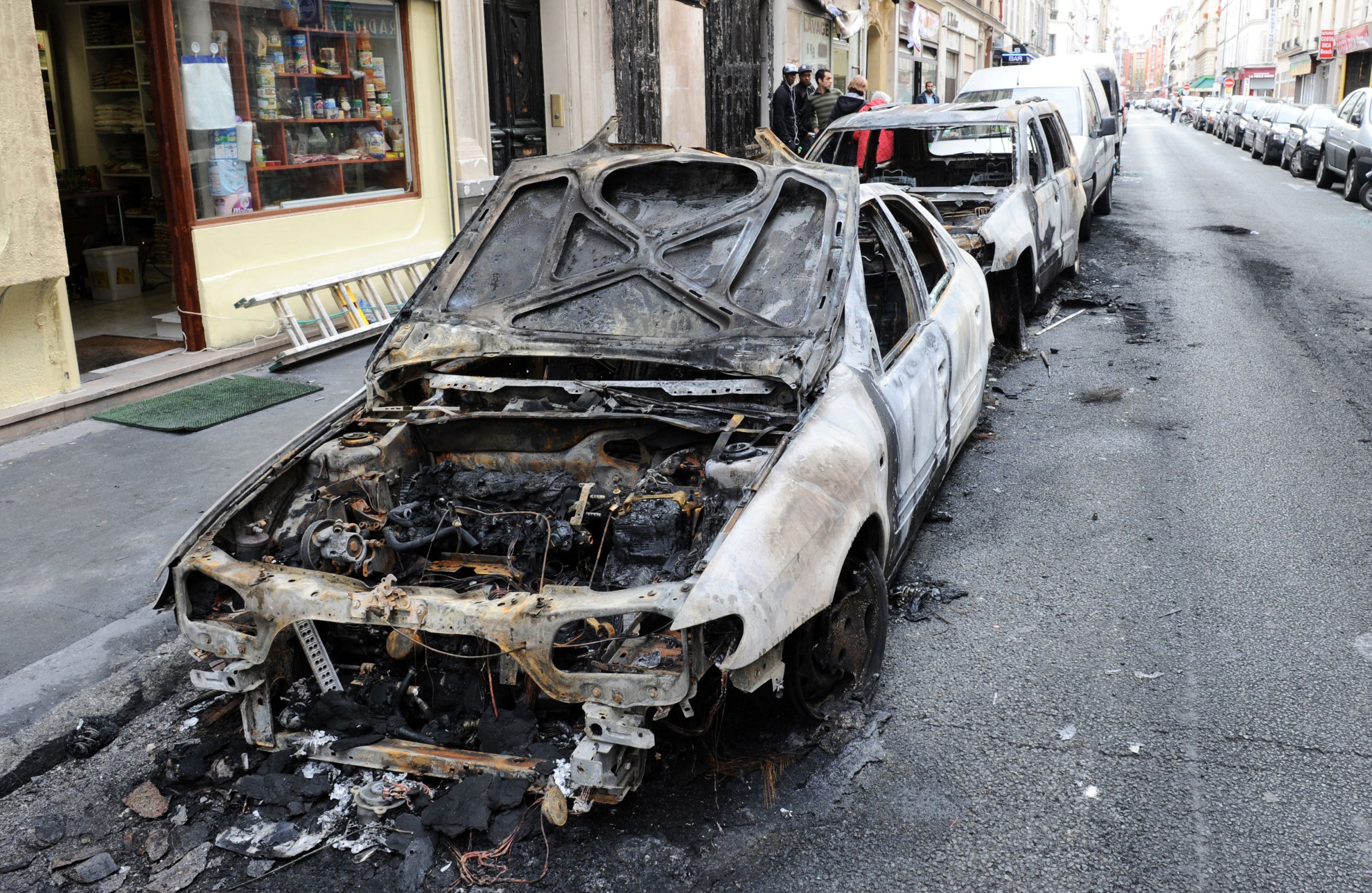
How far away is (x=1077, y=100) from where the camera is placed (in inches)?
547

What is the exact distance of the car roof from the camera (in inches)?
364

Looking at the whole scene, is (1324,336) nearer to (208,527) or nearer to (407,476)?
(407,476)

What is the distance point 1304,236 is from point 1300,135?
1121 cm

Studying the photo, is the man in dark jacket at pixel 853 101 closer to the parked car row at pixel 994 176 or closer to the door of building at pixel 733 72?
the door of building at pixel 733 72

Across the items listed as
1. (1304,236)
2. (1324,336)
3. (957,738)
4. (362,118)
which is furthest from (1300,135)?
(957,738)

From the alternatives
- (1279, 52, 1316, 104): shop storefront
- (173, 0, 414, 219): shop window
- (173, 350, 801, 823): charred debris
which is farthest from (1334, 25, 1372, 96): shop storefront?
(173, 350, 801, 823): charred debris

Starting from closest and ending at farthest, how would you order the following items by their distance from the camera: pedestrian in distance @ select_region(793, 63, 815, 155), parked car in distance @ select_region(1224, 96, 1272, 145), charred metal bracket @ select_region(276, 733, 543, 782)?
charred metal bracket @ select_region(276, 733, 543, 782), pedestrian in distance @ select_region(793, 63, 815, 155), parked car in distance @ select_region(1224, 96, 1272, 145)

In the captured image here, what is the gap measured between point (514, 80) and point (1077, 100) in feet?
22.7

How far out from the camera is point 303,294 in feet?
29.0

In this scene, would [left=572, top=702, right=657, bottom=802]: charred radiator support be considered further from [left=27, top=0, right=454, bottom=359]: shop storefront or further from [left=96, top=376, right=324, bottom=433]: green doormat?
[left=27, top=0, right=454, bottom=359]: shop storefront

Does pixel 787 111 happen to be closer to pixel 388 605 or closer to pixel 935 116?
pixel 935 116

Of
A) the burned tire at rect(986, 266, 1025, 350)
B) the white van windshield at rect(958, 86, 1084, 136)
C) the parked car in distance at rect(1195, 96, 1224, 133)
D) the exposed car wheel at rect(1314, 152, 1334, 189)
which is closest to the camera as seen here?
the burned tire at rect(986, 266, 1025, 350)

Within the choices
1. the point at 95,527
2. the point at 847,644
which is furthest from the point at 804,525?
the point at 95,527

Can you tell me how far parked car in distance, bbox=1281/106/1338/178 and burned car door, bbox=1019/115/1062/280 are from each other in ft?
49.2
